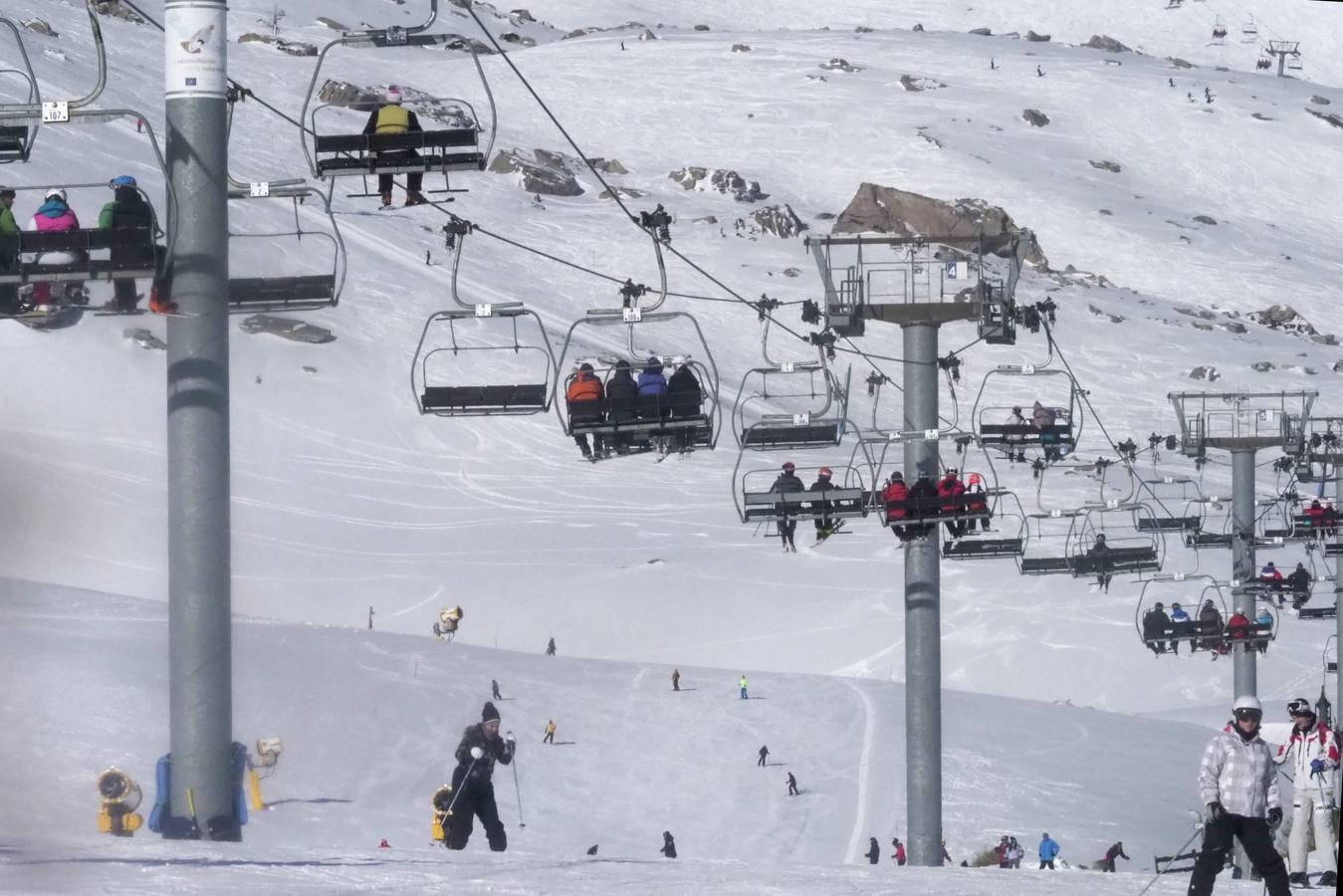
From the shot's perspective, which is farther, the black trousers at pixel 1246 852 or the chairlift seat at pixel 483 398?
the chairlift seat at pixel 483 398

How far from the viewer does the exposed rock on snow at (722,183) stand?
108312 mm

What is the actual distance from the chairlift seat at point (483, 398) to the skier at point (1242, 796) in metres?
6.65

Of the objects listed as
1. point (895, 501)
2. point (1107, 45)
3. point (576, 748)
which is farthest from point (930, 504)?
point (1107, 45)

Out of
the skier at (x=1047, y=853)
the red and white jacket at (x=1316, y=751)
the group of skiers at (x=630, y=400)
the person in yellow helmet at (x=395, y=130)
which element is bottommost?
the skier at (x=1047, y=853)

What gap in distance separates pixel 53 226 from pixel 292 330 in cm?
6600

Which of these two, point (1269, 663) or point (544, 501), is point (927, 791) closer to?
point (1269, 663)

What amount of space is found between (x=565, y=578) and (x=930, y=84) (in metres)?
83.4

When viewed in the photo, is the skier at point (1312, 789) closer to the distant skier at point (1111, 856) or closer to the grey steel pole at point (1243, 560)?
the distant skier at point (1111, 856)

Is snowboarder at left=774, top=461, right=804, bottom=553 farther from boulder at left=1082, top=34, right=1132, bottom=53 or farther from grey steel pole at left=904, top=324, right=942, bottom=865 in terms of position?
boulder at left=1082, top=34, right=1132, bottom=53

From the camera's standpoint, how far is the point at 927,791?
21078 mm

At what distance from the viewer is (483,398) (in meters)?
16.1

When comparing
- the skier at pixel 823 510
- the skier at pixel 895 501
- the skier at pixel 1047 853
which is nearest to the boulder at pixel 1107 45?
the skier at pixel 1047 853

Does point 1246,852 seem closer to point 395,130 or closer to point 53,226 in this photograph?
point 395,130

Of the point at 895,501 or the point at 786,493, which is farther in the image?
the point at 786,493
